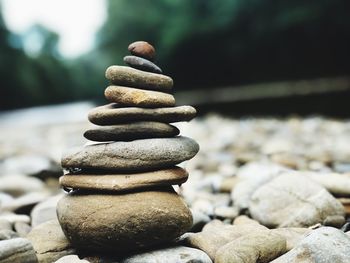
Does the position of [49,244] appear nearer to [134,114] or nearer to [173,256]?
[173,256]

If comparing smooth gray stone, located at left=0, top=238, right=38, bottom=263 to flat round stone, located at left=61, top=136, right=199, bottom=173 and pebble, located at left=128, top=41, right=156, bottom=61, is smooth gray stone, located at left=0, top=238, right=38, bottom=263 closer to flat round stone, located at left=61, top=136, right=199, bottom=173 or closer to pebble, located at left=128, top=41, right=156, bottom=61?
flat round stone, located at left=61, top=136, right=199, bottom=173

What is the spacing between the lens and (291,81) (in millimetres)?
26234

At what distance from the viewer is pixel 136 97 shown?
2.48m

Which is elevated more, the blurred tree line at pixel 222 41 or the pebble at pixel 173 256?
the blurred tree line at pixel 222 41

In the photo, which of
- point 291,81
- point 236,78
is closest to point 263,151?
point 291,81

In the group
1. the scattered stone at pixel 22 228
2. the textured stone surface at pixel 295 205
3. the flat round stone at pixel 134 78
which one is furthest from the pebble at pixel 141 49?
the scattered stone at pixel 22 228

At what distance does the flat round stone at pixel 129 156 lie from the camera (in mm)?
2387

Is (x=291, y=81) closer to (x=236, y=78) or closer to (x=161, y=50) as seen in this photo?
(x=236, y=78)

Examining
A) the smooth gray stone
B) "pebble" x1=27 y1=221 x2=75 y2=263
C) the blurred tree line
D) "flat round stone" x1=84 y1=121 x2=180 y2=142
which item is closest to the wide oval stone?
"pebble" x1=27 y1=221 x2=75 y2=263

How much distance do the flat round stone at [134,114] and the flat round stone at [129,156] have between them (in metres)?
0.14

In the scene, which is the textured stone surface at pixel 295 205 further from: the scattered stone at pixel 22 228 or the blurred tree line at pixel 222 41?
the blurred tree line at pixel 222 41

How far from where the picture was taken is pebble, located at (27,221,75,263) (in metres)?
2.39

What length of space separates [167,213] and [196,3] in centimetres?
3001

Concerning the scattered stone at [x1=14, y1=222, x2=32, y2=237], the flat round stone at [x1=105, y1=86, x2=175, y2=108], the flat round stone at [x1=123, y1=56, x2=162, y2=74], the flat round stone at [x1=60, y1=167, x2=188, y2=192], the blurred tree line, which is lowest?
the scattered stone at [x1=14, y1=222, x2=32, y2=237]
